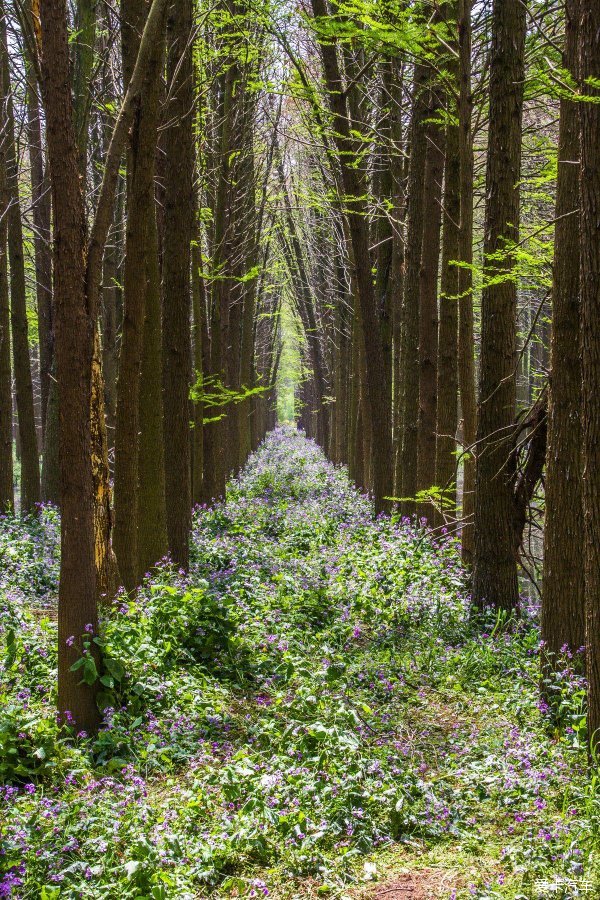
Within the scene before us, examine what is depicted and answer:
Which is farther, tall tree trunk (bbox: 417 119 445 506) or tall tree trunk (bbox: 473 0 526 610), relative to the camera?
tall tree trunk (bbox: 417 119 445 506)

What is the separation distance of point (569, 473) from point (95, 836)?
4.00m

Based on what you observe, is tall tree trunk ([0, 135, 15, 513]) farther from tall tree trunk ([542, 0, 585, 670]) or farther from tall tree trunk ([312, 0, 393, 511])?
tall tree trunk ([542, 0, 585, 670])

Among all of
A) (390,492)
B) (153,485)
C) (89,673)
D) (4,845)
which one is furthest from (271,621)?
(390,492)

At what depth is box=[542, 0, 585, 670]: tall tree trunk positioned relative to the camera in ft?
18.2

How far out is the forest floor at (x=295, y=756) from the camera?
377 cm

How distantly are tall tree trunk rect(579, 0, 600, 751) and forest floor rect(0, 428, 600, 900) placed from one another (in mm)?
810

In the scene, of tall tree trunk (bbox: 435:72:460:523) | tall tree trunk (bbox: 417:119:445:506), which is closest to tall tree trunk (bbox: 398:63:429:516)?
tall tree trunk (bbox: 417:119:445:506)

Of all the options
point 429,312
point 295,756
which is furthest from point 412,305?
point 295,756

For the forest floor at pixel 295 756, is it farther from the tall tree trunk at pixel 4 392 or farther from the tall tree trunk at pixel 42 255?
the tall tree trunk at pixel 42 255

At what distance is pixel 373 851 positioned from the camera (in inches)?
160

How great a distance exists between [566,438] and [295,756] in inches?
119

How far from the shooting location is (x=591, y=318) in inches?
169

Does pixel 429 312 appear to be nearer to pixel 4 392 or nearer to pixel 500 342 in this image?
pixel 500 342

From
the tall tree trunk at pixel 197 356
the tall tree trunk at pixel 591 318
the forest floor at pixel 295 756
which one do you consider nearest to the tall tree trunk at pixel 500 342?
the forest floor at pixel 295 756
